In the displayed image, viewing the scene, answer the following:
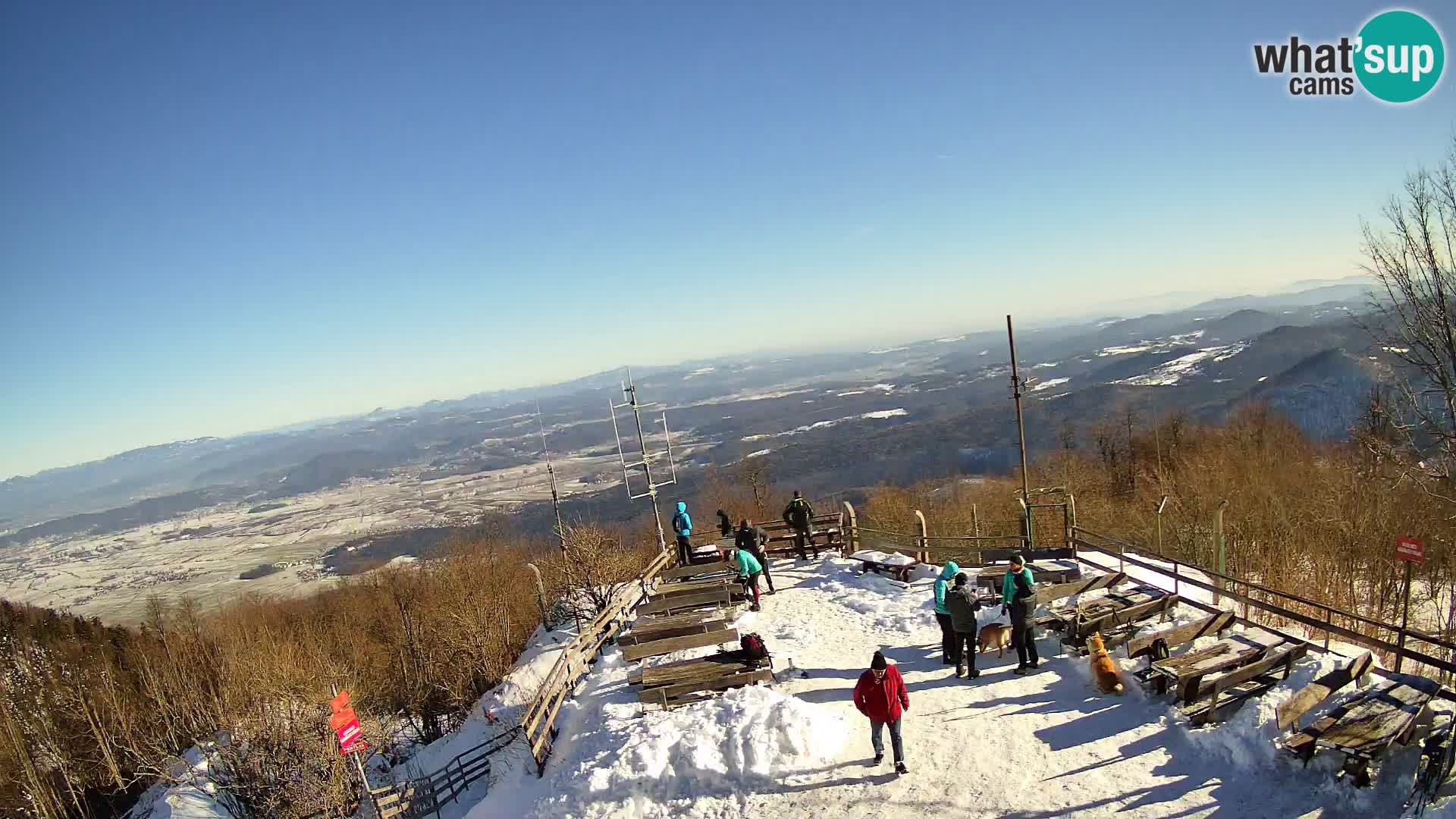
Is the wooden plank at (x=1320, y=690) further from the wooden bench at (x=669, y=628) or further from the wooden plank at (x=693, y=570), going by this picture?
the wooden plank at (x=693, y=570)

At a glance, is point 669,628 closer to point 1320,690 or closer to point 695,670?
point 695,670

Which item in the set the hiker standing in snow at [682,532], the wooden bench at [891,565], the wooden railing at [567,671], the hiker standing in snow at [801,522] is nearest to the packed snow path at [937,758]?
the wooden railing at [567,671]

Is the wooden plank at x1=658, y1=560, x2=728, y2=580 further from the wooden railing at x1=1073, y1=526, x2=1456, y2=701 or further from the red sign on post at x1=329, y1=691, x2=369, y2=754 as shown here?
the wooden railing at x1=1073, y1=526, x2=1456, y2=701

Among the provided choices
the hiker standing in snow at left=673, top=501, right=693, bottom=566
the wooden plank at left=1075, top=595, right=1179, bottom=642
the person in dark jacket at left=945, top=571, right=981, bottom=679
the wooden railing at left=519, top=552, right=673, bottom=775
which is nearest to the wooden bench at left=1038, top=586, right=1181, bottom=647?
the wooden plank at left=1075, top=595, right=1179, bottom=642

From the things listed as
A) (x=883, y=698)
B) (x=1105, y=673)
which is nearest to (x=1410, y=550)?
(x=1105, y=673)

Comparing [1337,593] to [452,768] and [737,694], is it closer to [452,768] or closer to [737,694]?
[737,694]

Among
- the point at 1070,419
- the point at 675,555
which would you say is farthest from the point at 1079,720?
the point at 1070,419

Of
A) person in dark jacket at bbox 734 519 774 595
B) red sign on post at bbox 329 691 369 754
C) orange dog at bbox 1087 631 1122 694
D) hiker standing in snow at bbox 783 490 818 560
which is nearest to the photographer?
orange dog at bbox 1087 631 1122 694
